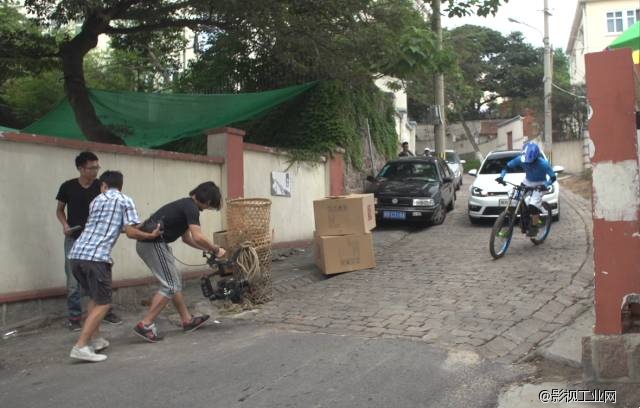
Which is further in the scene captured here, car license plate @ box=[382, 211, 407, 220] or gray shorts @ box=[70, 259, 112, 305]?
car license plate @ box=[382, 211, 407, 220]

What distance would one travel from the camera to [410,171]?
1279 centimetres

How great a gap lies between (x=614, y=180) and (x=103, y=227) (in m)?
4.07

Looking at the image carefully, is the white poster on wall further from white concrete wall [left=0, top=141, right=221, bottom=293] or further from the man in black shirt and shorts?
the man in black shirt and shorts

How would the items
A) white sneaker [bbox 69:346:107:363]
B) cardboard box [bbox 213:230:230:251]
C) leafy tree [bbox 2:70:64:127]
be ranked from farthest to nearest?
leafy tree [bbox 2:70:64:127] → cardboard box [bbox 213:230:230:251] → white sneaker [bbox 69:346:107:363]

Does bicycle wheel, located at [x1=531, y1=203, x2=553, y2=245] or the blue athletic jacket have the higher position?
the blue athletic jacket

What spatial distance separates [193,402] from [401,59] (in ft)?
25.3

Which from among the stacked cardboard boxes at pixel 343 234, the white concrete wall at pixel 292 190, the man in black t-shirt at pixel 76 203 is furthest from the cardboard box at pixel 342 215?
the man in black t-shirt at pixel 76 203

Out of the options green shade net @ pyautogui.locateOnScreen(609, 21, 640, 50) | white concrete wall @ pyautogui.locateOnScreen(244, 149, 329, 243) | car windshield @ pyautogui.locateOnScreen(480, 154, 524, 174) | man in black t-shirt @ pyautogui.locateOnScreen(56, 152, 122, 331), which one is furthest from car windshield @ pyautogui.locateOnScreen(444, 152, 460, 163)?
man in black t-shirt @ pyautogui.locateOnScreen(56, 152, 122, 331)

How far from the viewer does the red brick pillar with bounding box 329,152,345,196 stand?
12109mm

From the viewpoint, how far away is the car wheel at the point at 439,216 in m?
11.7

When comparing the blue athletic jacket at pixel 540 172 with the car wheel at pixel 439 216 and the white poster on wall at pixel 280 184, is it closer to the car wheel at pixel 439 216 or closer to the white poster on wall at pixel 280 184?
the car wheel at pixel 439 216

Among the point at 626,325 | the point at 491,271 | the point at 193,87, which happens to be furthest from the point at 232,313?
the point at 193,87

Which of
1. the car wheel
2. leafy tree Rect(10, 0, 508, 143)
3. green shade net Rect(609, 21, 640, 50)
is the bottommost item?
the car wheel

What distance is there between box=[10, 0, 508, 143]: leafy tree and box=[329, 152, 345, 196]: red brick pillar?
273cm
